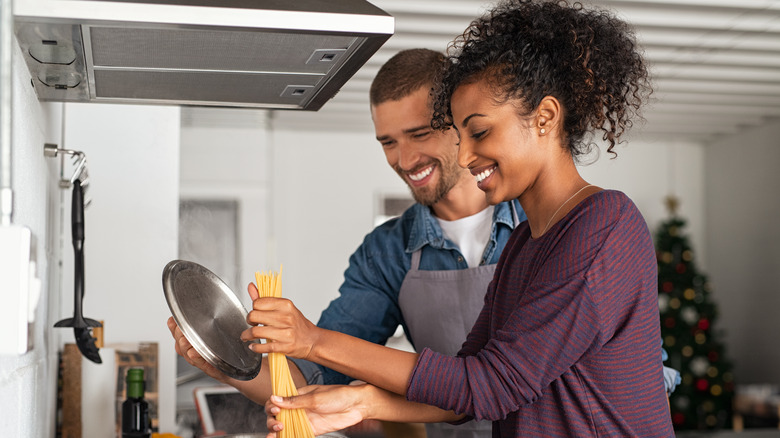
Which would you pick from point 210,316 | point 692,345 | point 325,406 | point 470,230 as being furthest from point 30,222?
point 692,345

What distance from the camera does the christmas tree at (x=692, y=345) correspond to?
7.23 meters

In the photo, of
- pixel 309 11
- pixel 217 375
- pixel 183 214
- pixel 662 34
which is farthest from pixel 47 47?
pixel 662 34

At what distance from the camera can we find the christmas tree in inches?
285

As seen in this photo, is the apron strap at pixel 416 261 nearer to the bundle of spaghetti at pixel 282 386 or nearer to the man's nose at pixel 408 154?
the man's nose at pixel 408 154

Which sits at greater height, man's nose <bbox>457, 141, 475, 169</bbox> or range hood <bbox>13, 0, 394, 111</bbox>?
range hood <bbox>13, 0, 394, 111</bbox>

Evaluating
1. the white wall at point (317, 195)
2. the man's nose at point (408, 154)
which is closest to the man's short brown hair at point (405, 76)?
the man's nose at point (408, 154)

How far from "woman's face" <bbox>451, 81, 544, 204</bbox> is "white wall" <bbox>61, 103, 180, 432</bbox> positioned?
127 cm

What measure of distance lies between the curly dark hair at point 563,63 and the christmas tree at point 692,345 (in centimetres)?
630

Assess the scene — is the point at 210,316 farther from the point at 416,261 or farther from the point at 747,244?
the point at 747,244

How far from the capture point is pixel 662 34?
16.9ft

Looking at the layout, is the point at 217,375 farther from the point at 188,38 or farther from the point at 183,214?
the point at 183,214

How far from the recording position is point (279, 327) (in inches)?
43.9

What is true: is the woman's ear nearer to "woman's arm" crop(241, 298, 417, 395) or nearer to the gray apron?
"woman's arm" crop(241, 298, 417, 395)

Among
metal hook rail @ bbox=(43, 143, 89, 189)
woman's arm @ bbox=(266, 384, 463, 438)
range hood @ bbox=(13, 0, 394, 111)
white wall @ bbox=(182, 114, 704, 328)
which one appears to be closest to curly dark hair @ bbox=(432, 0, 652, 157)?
range hood @ bbox=(13, 0, 394, 111)
